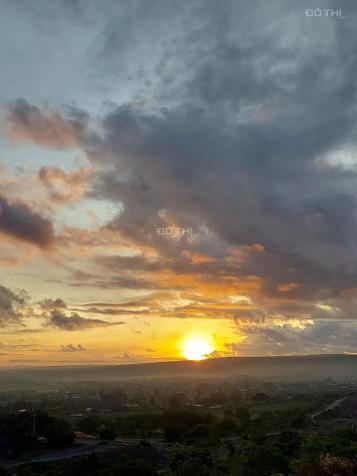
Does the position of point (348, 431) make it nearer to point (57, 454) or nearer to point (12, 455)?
point (57, 454)

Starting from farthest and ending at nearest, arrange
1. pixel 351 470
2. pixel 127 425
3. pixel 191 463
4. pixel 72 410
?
1. pixel 72 410
2. pixel 127 425
3. pixel 191 463
4. pixel 351 470

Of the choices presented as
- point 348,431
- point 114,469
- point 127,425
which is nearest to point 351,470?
point 114,469

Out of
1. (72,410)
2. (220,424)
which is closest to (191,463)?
(220,424)

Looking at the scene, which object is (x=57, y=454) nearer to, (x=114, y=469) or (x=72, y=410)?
(x=114, y=469)

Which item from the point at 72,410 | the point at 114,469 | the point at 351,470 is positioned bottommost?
the point at 72,410

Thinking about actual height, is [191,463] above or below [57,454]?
above

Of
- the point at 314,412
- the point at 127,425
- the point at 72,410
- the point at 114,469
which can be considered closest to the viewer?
the point at 114,469

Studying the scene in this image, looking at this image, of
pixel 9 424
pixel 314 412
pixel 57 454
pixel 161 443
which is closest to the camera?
pixel 57 454

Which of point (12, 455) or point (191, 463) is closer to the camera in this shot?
point (191, 463)

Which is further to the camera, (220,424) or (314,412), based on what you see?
(314,412)
